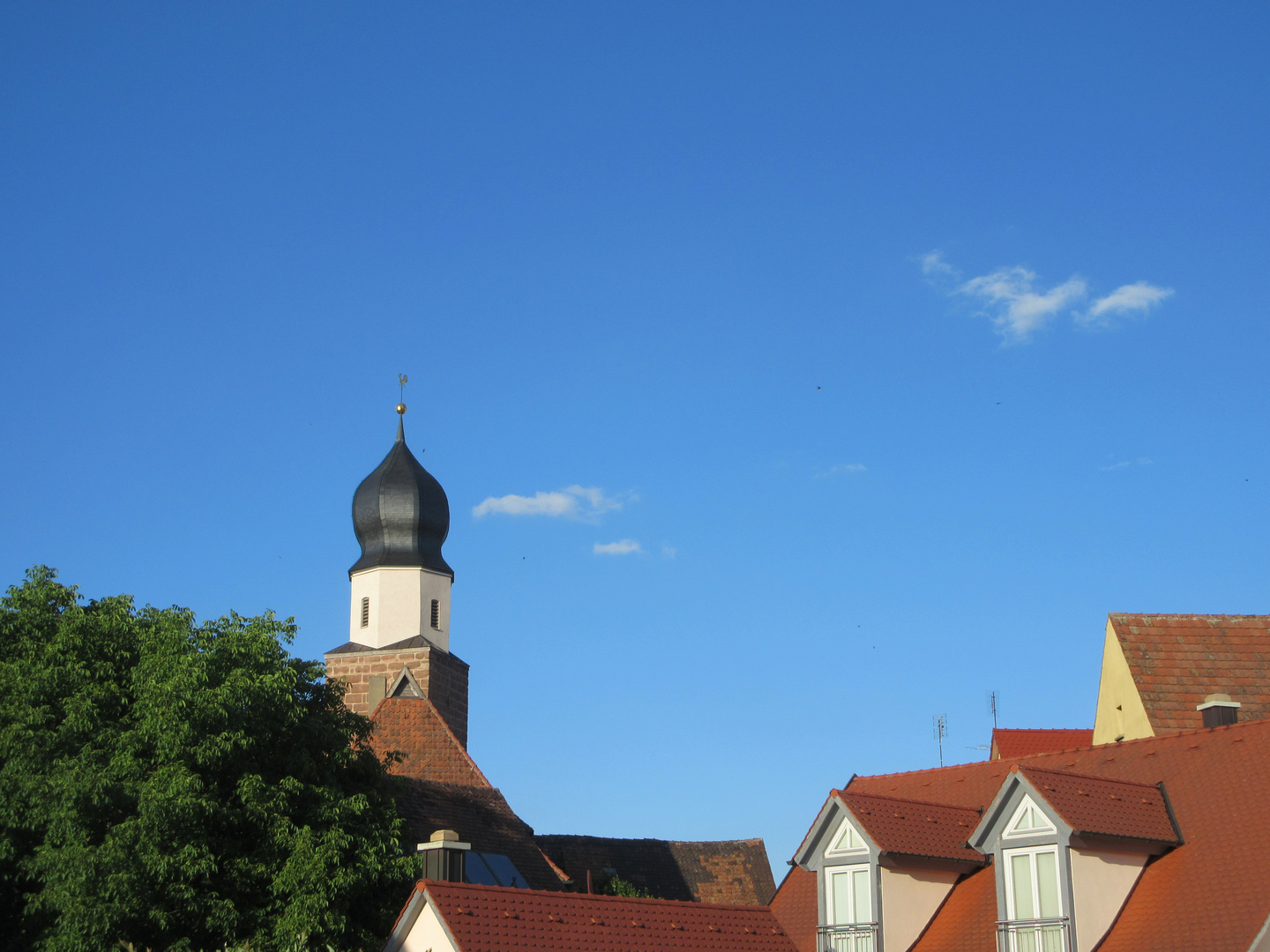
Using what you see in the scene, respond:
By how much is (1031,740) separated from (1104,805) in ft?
67.6

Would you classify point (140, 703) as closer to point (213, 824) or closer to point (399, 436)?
point (213, 824)

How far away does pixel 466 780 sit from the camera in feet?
127

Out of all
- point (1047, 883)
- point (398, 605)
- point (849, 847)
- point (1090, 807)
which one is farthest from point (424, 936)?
point (398, 605)

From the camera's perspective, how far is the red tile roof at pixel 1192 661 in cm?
2469

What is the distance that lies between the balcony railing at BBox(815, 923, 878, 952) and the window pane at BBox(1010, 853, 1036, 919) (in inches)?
78.5

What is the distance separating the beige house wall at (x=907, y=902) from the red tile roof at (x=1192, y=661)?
617 cm

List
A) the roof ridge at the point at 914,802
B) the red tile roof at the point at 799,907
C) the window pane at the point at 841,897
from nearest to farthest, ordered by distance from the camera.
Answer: the window pane at the point at 841,897 < the roof ridge at the point at 914,802 < the red tile roof at the point at 799,907

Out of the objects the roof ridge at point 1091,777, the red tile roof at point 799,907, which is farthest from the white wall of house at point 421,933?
the roof ridge at point 1091,777

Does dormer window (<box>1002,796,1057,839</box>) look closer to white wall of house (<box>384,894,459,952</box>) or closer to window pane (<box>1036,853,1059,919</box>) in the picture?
window pane (<box>1036,853,1059,919</box>)

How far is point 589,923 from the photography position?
20250 millimetres

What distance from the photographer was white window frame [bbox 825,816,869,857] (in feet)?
66.2

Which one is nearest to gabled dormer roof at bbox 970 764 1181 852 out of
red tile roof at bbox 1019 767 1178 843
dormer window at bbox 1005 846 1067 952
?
red tile roof at bbox 1019 767 1178 843

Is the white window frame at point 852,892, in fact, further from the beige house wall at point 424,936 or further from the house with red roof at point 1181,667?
the house with red roof at point 1181,667

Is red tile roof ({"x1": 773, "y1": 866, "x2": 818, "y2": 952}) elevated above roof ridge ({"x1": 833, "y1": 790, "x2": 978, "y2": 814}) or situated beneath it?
situated beneath
